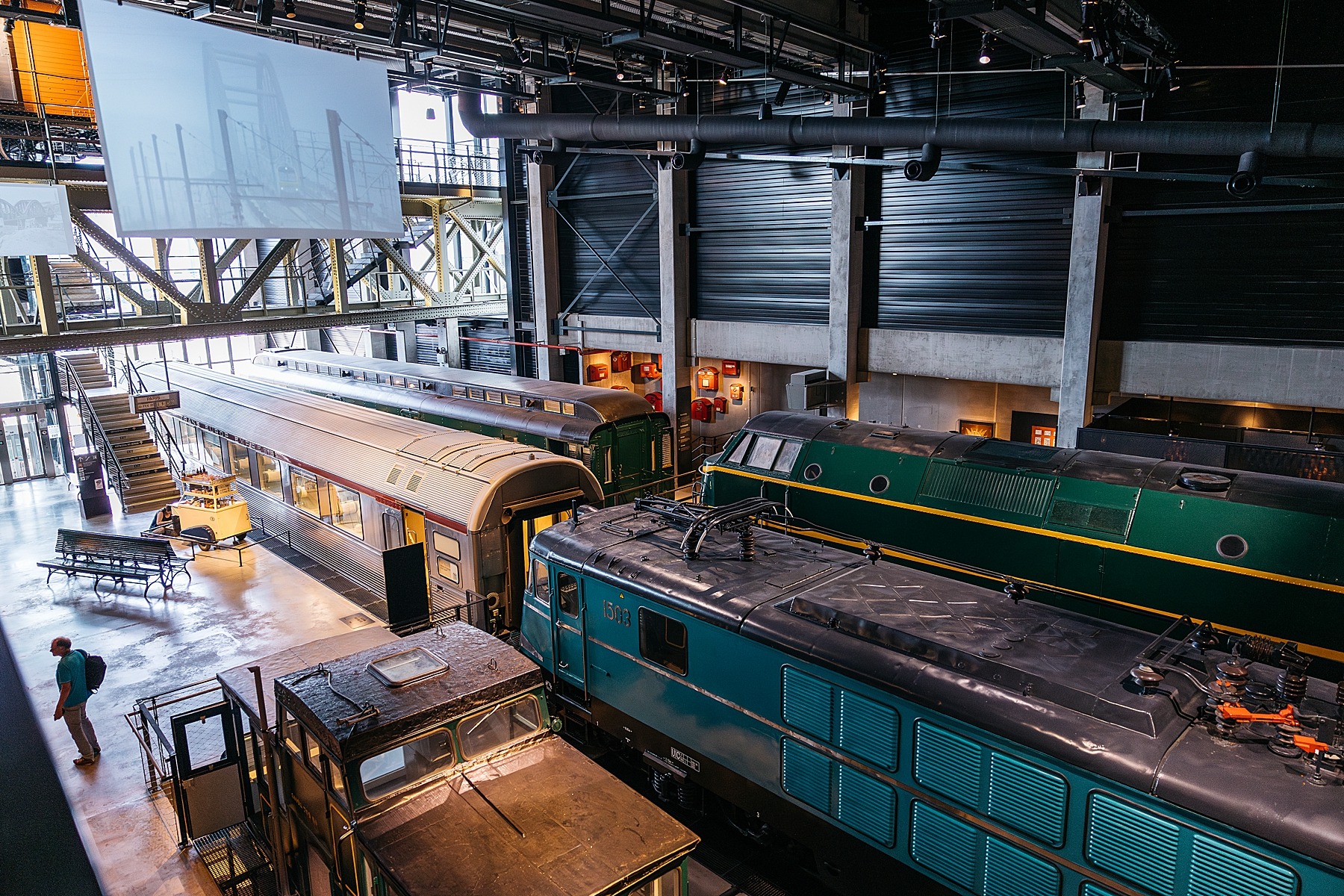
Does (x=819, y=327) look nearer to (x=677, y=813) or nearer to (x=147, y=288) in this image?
(x=677, y=813)

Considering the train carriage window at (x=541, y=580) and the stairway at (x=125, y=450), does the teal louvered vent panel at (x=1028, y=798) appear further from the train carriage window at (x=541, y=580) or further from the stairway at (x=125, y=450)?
the stairway at (x=125, y=450)

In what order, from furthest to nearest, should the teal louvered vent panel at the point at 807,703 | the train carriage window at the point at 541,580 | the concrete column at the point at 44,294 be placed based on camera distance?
1. the concrete column at the point at 44,294
2. the train carriage window at the point at 541,580
3. the teal louvered vent panel at the point at 807,703

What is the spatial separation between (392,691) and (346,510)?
10035 mm

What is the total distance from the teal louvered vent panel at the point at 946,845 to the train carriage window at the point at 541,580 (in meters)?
5.03

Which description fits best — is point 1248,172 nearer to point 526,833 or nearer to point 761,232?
point 761,232

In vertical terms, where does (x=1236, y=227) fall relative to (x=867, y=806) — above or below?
above

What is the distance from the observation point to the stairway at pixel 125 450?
815 inches

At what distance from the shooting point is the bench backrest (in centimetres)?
1567

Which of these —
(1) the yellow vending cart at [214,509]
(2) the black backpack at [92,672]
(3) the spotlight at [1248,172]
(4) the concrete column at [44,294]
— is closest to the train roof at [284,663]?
(2) the black backpack at [92,672]

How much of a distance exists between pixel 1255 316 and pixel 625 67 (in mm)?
14466

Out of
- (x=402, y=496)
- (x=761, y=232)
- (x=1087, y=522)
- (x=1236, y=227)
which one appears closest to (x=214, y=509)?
(x=402, y=496)

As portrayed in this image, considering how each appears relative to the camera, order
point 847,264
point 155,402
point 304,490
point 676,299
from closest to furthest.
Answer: point 304,490 < point 155,402 < point 847,264 < point 676,299

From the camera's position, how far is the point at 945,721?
609 centimetres

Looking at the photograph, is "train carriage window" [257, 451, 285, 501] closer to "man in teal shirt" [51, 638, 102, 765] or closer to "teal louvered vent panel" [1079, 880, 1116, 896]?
"man in teal shirt" [51, 638, 102, 765]
